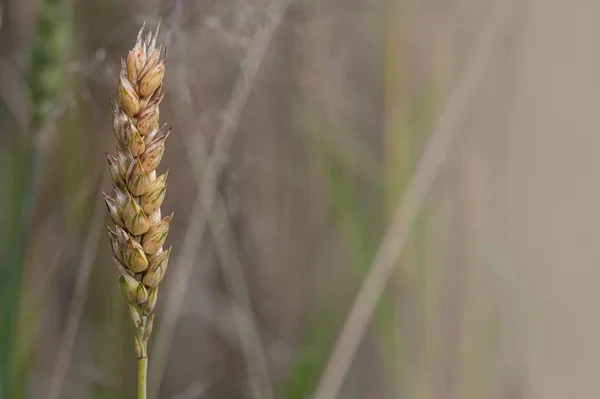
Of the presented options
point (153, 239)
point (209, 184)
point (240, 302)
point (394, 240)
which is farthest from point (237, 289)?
point (153, 239)

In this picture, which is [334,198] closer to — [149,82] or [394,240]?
[394,240]

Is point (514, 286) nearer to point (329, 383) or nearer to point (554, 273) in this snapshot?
point (554, 273)

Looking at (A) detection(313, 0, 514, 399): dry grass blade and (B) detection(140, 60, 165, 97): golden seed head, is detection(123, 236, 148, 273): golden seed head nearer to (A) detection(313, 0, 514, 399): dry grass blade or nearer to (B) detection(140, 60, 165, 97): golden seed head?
(B) detection(140, 60, 165, 97): golden seed head

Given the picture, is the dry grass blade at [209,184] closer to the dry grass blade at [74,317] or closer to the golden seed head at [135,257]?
the dry grass blade at [74,317]

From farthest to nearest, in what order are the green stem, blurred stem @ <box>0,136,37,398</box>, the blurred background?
1. the blurred background
2. blurred stem @ <box>0,136,37,398</box>
3. the green stem

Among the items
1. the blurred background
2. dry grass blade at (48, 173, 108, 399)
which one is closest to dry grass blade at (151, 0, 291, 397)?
the blurred background

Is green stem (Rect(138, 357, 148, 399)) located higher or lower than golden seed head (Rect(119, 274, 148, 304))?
lower
